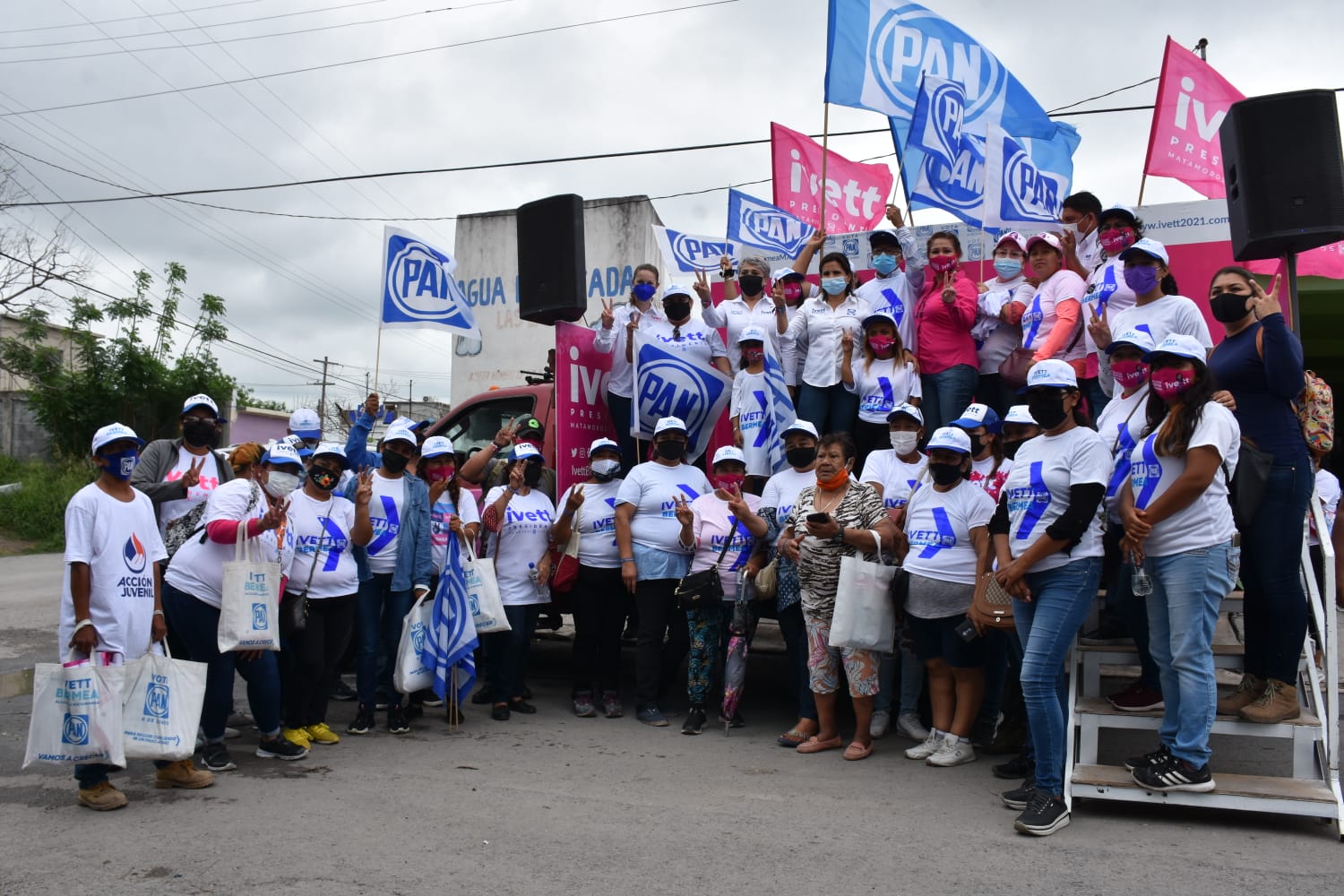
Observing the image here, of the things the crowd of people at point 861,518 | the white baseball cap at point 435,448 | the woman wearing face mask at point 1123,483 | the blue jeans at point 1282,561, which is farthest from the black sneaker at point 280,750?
the blue jeans at point 1282,561

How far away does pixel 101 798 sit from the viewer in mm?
4648

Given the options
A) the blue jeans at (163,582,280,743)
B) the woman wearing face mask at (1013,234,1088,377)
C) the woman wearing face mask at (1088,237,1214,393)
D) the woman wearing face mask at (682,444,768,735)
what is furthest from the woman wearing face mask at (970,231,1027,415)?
the blue jeans at (163,582,280,743)

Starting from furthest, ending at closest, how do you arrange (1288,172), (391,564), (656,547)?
(656,547) → (391,564) → (1288,172)

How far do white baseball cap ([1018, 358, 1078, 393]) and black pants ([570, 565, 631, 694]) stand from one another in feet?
10.4

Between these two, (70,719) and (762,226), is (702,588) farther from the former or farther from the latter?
(762,226)

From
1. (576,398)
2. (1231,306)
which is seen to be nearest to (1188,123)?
(1231,306)

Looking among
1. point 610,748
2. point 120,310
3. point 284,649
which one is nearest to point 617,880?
point 610,748

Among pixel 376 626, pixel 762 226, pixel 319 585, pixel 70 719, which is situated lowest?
pixel 70 719

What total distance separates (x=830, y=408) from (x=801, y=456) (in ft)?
2.79

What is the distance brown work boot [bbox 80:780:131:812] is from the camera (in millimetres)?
4645

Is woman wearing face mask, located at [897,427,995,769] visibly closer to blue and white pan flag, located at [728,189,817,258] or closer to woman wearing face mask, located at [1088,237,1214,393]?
woman wearing face mask, located at [1088,237,1214,393]

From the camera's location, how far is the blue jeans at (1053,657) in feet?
15.0

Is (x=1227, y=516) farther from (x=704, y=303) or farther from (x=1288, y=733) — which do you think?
(x=704, y=303)

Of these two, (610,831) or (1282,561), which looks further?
(1282,561)
